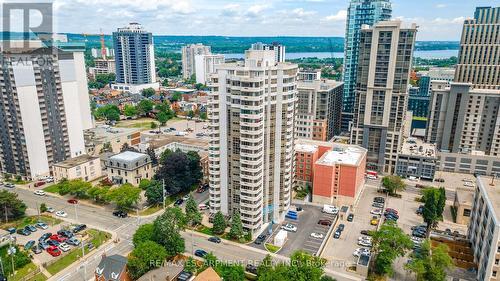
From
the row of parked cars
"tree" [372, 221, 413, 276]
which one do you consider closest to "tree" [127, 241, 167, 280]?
the row of parked cars

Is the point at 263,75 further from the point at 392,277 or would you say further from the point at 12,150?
the point at 12,150

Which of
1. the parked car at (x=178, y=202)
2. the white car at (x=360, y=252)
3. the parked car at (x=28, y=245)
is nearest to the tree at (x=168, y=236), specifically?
the parked car at (x=178, y=202)

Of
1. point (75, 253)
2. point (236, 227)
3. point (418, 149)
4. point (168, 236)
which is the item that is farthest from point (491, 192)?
point (75, 253)

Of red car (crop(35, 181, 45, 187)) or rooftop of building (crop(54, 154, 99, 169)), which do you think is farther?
rooftop of building (crop(54, 154, 99, 169))

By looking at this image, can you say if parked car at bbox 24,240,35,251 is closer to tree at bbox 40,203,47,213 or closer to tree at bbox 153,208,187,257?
tree at bbox 40,203,47,213

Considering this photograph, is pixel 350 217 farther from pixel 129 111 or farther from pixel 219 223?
pixel 129 111

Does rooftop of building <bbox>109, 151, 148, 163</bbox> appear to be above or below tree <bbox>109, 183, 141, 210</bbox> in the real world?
above

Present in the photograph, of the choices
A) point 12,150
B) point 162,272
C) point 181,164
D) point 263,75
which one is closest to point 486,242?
point 263,75
